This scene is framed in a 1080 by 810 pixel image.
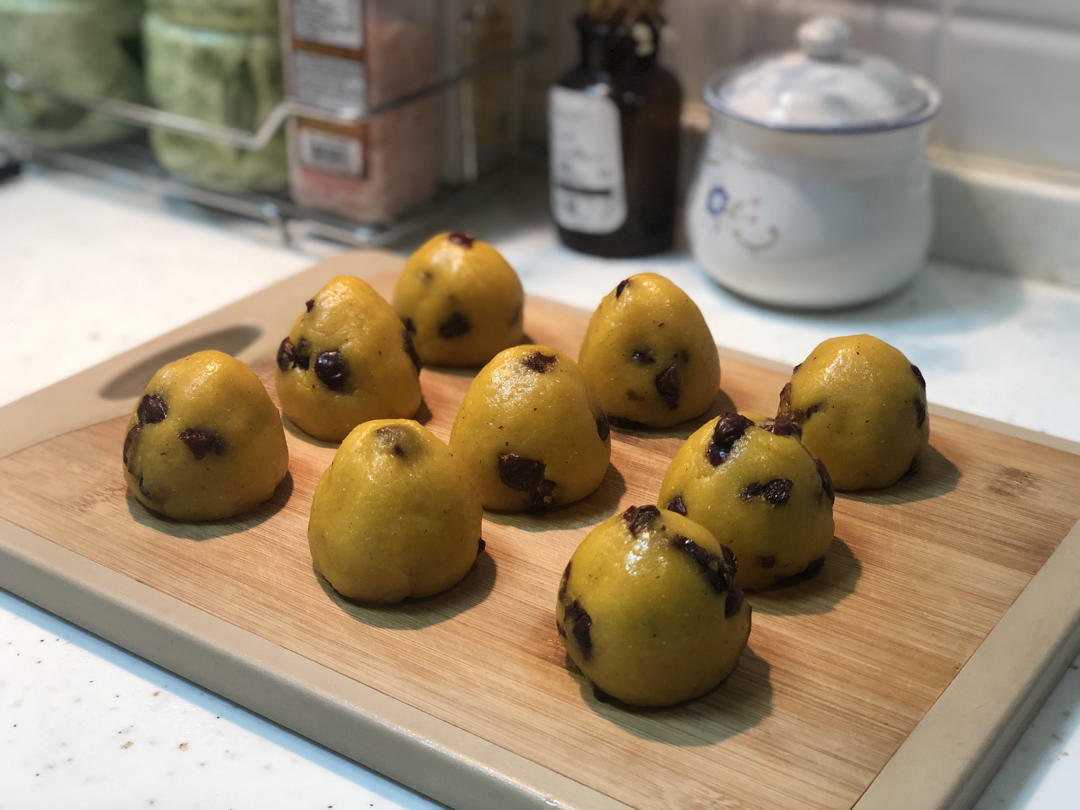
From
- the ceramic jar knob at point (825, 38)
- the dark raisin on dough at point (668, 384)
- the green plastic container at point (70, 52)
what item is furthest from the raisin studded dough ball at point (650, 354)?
the green plastic container at point (70, 52)

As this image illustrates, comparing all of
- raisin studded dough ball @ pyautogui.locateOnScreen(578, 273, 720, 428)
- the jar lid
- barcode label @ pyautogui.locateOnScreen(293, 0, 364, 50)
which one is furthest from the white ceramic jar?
barcode label @ pyautogui.locateOnScreen(293, 0, 364, 50)

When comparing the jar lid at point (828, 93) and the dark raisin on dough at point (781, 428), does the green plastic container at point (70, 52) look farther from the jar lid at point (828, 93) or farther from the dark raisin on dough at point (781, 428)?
the dark raisin on dough at point (781, 428)

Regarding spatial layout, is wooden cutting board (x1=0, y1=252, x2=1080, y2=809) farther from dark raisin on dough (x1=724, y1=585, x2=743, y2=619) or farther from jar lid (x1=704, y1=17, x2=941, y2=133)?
jar lid (x1=704, y1=17, x2=941, y2=133)

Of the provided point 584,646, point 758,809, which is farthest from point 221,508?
point 758,809

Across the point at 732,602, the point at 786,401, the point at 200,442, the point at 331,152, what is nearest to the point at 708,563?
the point at 732,602

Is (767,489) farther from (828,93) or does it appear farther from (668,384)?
(828,93)
